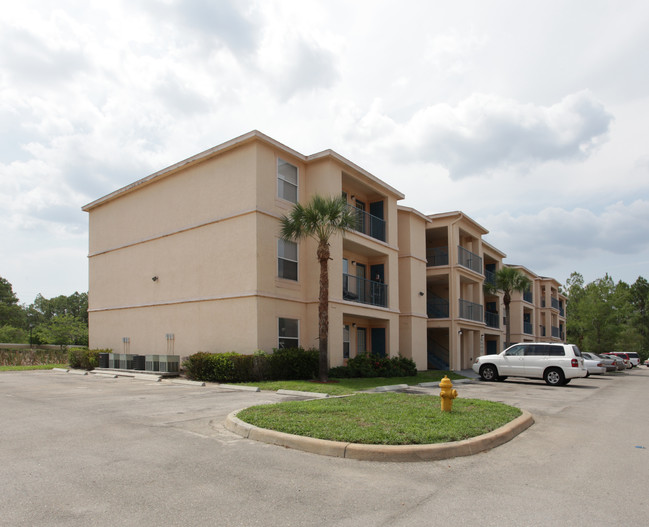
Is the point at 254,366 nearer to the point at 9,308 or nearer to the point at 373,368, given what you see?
the point at 373,368

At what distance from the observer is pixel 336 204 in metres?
18.7

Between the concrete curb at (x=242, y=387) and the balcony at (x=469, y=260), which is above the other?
the balcony at (x=469, y=260)

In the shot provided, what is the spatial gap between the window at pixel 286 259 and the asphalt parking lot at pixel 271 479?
35.6ft

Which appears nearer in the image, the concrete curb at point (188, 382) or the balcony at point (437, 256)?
the concrete curb at point (188, 382)

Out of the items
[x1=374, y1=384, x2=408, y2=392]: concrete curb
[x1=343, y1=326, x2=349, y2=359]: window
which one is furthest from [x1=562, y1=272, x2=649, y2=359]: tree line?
[x1=374, y1=384, x2=408, y2=392]: concrete curb

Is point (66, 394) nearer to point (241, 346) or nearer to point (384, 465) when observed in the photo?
point (241, 346)

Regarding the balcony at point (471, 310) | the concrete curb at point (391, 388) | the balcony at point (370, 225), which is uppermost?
the balcony at point (370, 225)

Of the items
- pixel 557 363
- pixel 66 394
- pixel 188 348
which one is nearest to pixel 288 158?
pixel 188 348

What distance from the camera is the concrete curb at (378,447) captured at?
6.81m

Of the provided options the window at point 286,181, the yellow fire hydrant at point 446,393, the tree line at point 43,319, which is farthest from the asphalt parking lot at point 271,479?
the tree line at point 43,319

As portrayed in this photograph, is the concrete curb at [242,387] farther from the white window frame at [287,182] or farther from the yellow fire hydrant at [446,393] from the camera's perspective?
the white window frame at [287,182]

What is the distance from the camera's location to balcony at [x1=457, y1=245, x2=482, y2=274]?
1284 inches

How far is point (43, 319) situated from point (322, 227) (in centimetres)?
8648

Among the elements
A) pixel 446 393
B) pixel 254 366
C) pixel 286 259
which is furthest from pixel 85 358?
pixel 446 393
